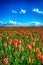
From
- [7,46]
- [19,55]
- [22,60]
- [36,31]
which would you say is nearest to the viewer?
[22,60]

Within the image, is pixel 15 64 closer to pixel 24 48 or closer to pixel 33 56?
pixel 33 56

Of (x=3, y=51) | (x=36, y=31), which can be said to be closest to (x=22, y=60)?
(x=3, y=51)

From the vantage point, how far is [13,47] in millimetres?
4988

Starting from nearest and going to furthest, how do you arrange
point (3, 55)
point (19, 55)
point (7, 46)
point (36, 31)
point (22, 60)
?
point (22, 60), point (19, 55), point (3, 55), point (7, 46), point (36, 31)

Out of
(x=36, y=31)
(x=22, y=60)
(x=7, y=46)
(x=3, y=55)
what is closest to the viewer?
(x=22, y=60)

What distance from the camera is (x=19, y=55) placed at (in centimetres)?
441

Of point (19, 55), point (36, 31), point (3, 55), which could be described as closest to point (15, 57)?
point (19, 55)

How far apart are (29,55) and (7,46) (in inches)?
33.1

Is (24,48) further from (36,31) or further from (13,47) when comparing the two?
(36,31)

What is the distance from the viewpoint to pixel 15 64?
411 cm

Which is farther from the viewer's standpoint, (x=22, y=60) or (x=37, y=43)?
(x=37, y=43)

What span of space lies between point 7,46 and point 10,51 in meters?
0.27

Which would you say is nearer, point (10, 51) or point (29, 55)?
point (29, 55)

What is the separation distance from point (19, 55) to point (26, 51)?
0.22m
